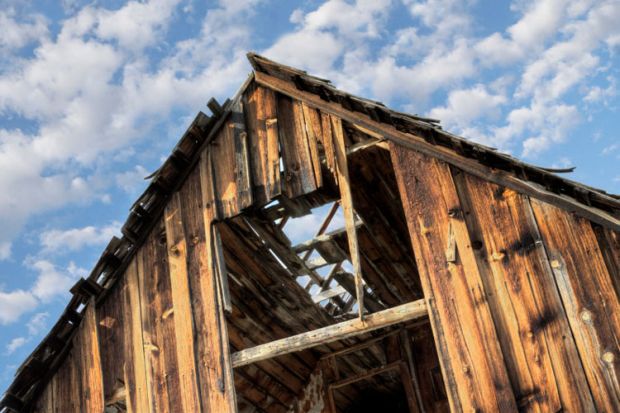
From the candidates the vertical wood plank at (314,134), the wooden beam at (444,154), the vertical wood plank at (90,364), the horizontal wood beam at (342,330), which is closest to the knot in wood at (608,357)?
the wooden beam at (444,154)

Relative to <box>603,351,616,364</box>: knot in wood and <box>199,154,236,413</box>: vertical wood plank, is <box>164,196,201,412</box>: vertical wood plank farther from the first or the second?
<box>603,351,616,364</box>: knot in wood

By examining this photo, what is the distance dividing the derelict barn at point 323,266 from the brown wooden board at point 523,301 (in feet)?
0.04

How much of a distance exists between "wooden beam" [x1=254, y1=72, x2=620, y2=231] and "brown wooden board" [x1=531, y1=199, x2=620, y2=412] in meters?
0.13

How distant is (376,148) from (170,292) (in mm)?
2888

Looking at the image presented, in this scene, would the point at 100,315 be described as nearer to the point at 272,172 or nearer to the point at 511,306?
the point at 272,172

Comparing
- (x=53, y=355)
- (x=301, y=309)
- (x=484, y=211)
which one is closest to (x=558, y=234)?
(x=484, y=211)

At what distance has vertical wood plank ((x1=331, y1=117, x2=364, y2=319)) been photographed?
26.1 feet

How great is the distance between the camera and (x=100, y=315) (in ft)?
30.4

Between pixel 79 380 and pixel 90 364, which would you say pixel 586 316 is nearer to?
pixel 90 364

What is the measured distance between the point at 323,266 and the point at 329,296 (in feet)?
3.76

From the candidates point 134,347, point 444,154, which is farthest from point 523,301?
point 134,347

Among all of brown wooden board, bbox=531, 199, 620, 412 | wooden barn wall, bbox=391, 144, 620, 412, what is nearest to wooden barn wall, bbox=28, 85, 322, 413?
wooden barn wall, bbox=391, 144, 620, 412

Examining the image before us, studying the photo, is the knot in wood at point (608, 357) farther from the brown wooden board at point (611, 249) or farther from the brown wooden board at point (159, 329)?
the brown wooden board at point (159, 329)

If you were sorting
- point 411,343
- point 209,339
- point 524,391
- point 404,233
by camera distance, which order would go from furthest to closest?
1. point 411,343
2. point 404,233
3. point 209,339
4. point 524,391
